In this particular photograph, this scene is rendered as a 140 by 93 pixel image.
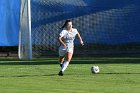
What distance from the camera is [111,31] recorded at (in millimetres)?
34469

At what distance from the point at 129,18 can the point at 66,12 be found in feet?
13.4

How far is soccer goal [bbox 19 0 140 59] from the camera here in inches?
1348

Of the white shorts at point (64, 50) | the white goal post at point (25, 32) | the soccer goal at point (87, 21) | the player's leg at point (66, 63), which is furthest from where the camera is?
the soccer goal at point (87, 21)

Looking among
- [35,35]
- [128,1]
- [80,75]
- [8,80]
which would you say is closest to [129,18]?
[128,1]

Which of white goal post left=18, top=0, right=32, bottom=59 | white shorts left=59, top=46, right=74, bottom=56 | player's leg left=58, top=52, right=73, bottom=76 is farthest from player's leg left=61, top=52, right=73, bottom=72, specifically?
white goal post left=18, top=0, right=32, bottom=59

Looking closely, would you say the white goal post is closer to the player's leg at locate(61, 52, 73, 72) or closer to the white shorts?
the white shorts

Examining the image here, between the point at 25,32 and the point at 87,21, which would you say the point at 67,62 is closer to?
the point at 25,32

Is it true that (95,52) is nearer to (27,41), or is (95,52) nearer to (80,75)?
(27,41)

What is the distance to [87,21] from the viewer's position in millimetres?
34469

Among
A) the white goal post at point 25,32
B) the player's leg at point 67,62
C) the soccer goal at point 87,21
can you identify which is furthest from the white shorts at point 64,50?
the soccer goal at point 87,21

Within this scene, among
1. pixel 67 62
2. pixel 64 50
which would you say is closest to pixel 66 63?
pixel 67 62

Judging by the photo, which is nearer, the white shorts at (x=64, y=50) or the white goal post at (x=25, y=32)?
the white shorts at (x=64, y=50)

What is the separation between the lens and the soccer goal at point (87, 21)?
112 ft

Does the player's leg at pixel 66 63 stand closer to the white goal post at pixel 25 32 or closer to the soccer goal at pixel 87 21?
the white goal post at pixel 25 32
